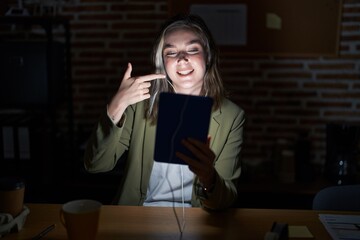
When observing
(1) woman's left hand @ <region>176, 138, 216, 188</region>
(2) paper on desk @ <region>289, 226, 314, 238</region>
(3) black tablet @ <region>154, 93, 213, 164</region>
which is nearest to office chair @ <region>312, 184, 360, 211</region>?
(2) paper on desk @ <region>289, 226, 314, 238</region>

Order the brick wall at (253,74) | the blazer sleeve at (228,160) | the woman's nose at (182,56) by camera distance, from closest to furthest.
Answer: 1. the blazer sleeve at (228,160)
2. the woman's nose at (182,56)
3. the brick wall at (253,74)

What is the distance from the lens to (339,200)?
1.36 meters

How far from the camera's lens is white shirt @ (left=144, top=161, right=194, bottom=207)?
1515 mm

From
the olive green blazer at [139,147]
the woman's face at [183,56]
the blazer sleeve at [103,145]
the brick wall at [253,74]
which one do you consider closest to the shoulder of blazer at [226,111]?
the olive green blazer at [139,147]

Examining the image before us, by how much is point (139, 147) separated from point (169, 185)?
178 mm

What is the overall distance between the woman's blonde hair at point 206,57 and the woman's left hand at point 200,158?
1.64 ft

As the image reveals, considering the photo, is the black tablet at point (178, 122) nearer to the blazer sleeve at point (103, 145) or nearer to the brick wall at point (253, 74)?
the blazer sleeve at point (103, 145)

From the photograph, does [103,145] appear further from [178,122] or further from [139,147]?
[178,122]

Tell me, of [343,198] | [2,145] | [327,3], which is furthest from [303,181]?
[2,145]

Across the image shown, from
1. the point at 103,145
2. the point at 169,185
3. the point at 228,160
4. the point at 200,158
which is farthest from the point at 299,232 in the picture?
the point at 103,145

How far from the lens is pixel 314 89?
8.79ft

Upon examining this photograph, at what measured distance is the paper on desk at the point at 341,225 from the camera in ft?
3.56

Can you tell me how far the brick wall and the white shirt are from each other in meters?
1.24

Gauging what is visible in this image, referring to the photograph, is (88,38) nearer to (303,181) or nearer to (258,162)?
(258,162)
